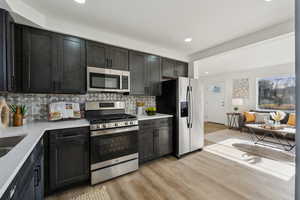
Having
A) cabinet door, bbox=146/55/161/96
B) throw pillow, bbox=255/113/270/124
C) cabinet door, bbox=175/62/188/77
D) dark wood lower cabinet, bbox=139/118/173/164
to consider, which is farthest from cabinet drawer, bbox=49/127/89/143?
throw pillow, bbox=255/113/270/124

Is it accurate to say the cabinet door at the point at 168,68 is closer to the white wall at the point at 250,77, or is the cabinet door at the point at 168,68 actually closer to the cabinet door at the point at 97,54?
the cabinet door at the point at 97,54

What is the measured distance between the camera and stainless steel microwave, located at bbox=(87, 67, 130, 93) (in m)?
2.34

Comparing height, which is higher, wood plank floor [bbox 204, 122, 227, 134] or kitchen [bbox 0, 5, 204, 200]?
kitchen [bbox 0, 5, 204, 200]

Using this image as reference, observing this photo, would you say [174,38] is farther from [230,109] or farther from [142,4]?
[230,109]

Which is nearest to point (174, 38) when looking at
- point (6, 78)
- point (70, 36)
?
point (70, 36)

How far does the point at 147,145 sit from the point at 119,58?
73.1 inches

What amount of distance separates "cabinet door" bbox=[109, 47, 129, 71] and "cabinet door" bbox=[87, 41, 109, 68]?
10cm

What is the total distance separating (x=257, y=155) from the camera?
3121mm

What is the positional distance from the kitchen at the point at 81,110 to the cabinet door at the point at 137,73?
0.02 meters

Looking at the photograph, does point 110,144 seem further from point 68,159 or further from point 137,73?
point 137,73

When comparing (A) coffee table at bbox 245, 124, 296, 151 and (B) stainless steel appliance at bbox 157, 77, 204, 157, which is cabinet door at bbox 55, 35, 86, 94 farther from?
(A) coffee table at bbox 245, 124, 296, 151

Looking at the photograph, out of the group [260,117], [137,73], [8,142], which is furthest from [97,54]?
[260,117]

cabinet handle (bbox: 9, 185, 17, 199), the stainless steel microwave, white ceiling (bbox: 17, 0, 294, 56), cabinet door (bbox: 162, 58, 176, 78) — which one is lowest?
cabinet handle (bbox: 9, 185, 17, 199)

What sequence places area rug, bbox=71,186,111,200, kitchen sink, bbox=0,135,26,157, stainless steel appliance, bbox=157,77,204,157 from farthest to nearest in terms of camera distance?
stainless steel appliance, bbox=157,77,204,157 < area rug, bbox=71,186,111,200 < kitchen sink, bbox=0,135,26,157
